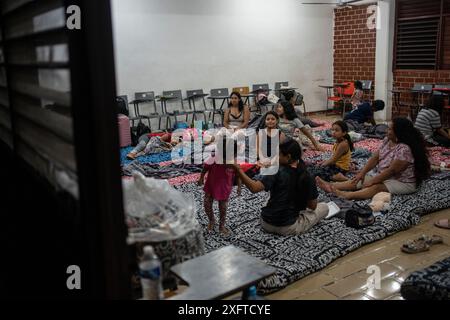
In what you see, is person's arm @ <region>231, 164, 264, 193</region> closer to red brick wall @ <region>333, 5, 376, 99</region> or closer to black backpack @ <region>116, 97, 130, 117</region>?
black backpack @ <region>116, 97, 130, 117</region>

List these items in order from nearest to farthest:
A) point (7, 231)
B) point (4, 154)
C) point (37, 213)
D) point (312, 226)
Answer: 1. point (37, 213)
2. point (7, 231)
3. point (4, 154)
4. point (312, 226)

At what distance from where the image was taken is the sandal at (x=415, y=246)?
360cm

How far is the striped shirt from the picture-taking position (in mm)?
6836

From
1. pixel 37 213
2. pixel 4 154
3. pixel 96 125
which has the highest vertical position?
pixel 96 125

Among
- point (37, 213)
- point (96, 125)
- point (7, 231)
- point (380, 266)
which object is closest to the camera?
point (96, 125)

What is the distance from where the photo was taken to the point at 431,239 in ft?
12.3

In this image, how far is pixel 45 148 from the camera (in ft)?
6.29

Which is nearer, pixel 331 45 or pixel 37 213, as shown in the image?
pixel 37 213

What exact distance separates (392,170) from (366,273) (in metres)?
1.71

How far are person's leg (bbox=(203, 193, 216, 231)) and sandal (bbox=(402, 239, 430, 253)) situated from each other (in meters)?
1.64

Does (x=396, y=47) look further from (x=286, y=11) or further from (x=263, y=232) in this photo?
(x=263, y=232)

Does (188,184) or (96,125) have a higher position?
(96,125)

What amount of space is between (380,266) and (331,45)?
967 centimetres
